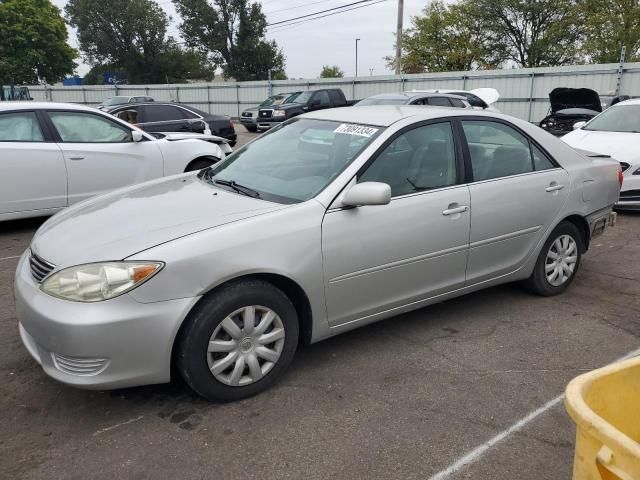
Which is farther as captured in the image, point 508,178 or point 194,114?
point 194,114

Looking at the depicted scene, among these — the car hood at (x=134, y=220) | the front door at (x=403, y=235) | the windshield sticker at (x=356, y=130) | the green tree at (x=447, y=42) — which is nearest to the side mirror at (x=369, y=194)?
the front door at (x=403, y=235)

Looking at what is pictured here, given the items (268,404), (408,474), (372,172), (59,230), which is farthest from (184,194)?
(408,474)

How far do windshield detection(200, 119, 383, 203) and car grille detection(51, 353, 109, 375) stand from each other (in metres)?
1.31

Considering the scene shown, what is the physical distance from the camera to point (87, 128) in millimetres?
6938

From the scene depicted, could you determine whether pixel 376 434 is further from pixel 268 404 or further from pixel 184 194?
pixel 184 194

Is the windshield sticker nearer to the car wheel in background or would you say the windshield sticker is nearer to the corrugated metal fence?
the car wheel in background

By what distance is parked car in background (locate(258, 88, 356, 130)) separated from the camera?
2006cm

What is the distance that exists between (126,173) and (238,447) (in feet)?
17.2

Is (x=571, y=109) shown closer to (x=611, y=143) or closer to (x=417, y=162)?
(x=611, y=143)

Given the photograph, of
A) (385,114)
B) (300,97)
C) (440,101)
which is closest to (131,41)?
(300,97)

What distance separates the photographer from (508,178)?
4.10 meters

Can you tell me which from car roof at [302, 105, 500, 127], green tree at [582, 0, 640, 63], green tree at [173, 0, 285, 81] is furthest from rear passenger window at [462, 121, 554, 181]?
green tree at [173, 0, 285, 81]

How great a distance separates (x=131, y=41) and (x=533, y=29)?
1563 inches

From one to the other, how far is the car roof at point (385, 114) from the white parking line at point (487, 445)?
1.93 metres
